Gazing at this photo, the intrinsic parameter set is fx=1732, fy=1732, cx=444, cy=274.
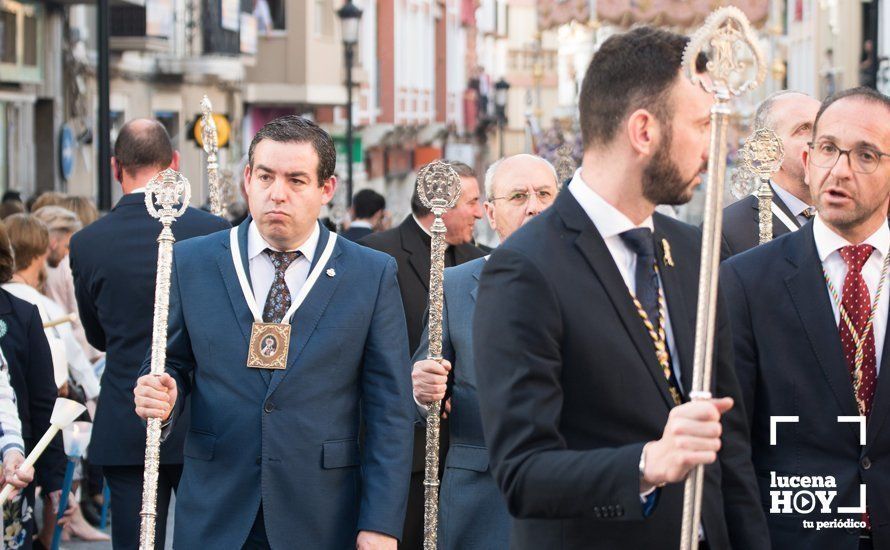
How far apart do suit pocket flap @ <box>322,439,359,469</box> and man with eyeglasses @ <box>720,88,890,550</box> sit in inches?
48.4

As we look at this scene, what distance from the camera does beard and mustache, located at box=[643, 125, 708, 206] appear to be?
3658 millimetres

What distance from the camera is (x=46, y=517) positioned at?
29.0 ft

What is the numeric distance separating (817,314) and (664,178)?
135 centimetres

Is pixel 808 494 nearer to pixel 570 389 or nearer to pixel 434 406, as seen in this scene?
pixel 570 389

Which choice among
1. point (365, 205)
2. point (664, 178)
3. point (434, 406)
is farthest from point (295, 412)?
point (365, 205)

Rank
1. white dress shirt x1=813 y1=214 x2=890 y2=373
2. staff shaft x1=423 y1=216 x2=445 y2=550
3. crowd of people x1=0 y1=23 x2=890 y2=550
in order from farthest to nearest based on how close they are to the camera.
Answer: staff shaft x1=423 y1=216 x2=445 y2=550, white dress shirt x1=813 y1=214 x2=890 y2=373, crowd of people x1=0 y1=23 x2=890 y2=550

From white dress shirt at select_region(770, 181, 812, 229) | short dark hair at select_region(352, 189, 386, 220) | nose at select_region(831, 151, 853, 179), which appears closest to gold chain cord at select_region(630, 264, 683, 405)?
nose at select_region(831, 151, 853, 179)

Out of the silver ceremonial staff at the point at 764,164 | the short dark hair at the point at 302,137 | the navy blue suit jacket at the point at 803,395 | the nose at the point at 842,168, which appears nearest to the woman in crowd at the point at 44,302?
the short dark hair at the point at 302,137

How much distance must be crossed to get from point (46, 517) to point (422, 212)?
2592 millimetres

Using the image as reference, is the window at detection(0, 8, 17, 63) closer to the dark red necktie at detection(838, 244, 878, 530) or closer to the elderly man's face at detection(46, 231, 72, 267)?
the elderly man's face at detection(46, 231, 72, 267)

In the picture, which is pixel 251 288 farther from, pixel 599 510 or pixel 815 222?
pixel 599 510

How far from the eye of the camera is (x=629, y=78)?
3.66 meters

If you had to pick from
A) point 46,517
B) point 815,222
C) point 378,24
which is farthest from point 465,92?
point 815,222

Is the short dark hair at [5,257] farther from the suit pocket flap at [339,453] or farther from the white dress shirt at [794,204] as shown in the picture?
the white dress shirt at [794,204]
